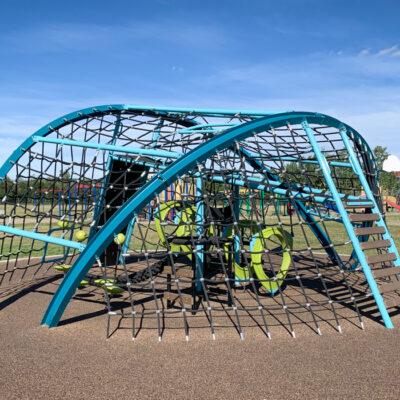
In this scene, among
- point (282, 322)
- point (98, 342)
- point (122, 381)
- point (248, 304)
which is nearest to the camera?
point (122, 381)

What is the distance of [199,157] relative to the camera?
646 centimetres

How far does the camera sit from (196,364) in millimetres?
5172

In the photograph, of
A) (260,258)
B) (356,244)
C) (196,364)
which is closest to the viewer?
(196,364)

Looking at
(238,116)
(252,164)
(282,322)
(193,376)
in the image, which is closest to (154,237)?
(252,164)

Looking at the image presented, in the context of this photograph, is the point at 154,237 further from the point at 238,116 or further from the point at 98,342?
the point at 98,342

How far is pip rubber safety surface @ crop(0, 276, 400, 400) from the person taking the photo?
4.45 meters

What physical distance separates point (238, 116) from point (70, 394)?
670 centimetres

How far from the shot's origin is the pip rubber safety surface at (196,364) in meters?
4.45

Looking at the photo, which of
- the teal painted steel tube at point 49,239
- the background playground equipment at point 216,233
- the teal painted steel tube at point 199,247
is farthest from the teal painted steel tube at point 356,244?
the teal painted steel tube at point 49,239

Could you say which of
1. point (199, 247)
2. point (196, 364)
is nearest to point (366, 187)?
point (199, 247)

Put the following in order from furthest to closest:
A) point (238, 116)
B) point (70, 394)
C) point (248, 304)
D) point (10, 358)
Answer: point (238, 116) → point (248, 304) → point (10, 358) → point (70, 394)

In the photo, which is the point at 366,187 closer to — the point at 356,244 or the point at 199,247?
the point at 356,244

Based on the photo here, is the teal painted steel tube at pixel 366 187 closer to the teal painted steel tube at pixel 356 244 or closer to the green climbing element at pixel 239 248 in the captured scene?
the teal painted steel tube at pixel 356 244

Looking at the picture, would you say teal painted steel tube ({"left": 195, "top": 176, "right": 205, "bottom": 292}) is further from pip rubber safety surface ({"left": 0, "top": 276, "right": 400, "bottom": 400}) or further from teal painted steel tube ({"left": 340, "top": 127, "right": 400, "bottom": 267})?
teal painted steel tube ({"left": 340, "top": 127, "right": 400, "bottom": 267})
